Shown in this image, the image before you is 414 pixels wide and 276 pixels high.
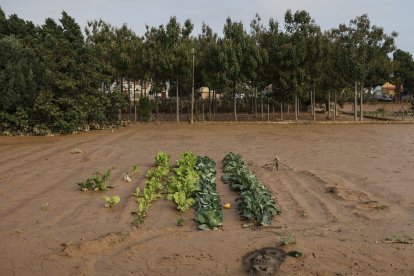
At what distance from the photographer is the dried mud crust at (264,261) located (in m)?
5.08

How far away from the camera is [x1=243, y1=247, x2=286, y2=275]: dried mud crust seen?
5082 mm

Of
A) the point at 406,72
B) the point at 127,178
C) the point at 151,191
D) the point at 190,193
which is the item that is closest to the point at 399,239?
the point at 190,193

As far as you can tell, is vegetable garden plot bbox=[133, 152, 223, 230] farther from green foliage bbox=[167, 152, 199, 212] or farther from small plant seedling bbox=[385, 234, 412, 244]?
small plant seedling bbox=[385, 234, 412, 244]

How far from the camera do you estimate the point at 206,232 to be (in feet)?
21.7

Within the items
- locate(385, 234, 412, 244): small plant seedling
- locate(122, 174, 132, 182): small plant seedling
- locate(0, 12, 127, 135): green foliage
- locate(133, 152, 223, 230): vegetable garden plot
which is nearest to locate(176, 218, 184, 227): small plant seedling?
locate(133, 152, 223, 230): vegetable garden plot

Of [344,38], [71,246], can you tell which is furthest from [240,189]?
[344,38]

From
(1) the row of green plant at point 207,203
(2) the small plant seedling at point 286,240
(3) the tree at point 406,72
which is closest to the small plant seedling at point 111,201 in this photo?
(1) the row of green plant at point 207,203

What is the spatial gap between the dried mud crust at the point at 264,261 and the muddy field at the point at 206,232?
3.2 inches

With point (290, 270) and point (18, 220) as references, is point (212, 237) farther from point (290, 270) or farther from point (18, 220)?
point (18, 220)

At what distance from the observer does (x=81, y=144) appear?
17141 mm

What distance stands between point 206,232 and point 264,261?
147 cm

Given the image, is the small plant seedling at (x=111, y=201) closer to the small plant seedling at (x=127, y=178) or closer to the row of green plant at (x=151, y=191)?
the row of green plant at (x=151, y=191)

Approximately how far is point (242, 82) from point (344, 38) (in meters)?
6.85

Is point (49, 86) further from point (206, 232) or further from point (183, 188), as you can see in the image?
point (206, 232)
